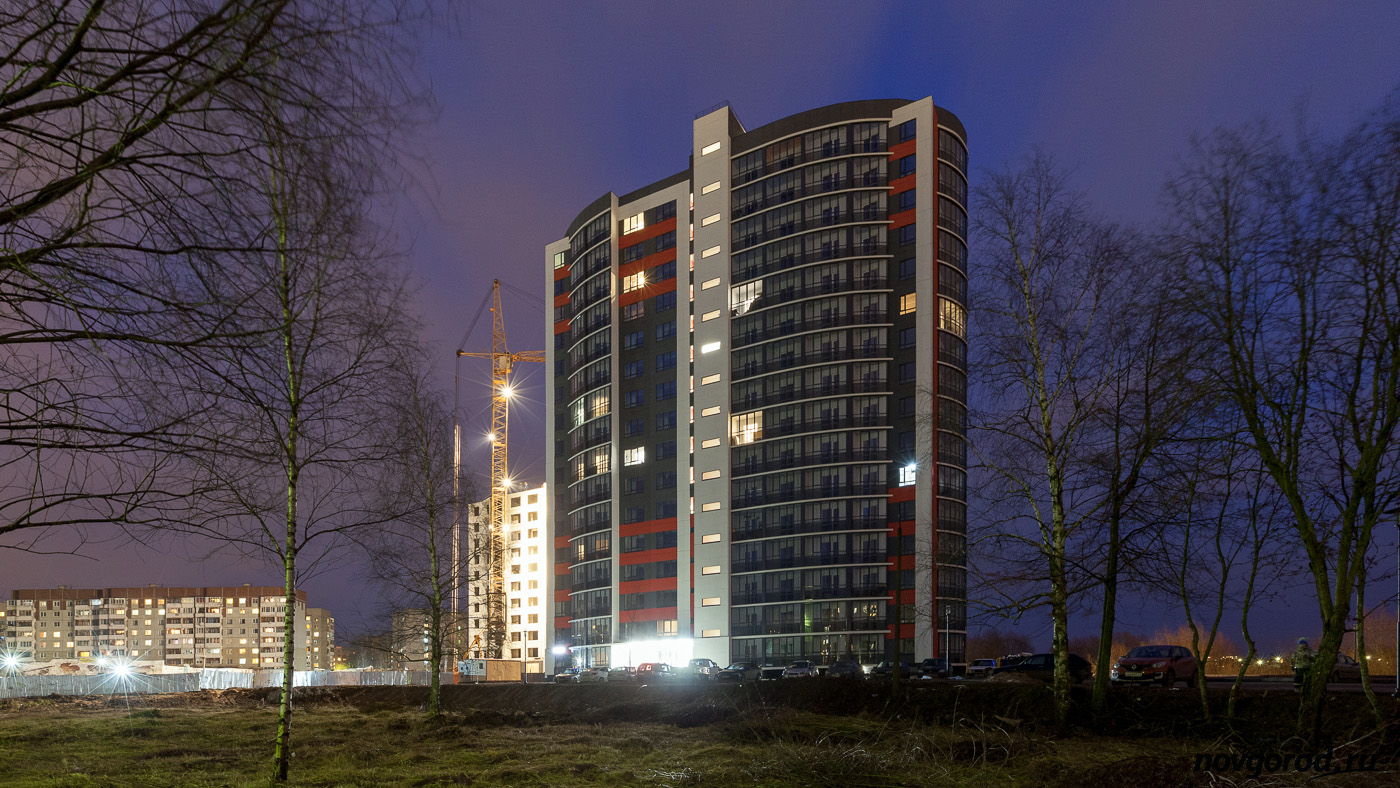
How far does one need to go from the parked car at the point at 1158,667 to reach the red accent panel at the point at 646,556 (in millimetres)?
56310

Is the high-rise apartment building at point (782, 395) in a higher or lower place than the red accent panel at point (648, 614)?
higher

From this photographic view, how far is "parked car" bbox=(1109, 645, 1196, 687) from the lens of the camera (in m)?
32.3

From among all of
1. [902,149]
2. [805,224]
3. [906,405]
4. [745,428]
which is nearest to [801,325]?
[805,224]

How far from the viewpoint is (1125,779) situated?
12.7 metres

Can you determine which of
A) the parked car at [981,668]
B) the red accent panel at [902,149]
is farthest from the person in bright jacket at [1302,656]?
the red accent panel at [902,149]

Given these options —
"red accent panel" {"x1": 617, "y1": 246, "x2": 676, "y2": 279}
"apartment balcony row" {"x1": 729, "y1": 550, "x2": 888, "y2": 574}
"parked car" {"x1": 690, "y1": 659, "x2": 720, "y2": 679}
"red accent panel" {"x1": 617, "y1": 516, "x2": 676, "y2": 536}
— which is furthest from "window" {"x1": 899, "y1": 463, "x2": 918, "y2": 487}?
"red accent panel" {"x1": 617, "y1": 246, "x2": 676, "y2": 279}

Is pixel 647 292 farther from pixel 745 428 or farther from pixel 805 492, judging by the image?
pixel 805 492

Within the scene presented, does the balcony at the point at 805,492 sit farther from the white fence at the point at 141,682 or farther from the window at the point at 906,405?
the white fence at the point at 141,682

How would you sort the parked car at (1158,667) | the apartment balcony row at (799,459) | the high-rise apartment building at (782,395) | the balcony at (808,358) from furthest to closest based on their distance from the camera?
the balcony at (808,358) → the apartment balcony row at (799,459) → the high-rise apartment building at (782,395) → the parked car at (1158,667)

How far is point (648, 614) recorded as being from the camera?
287 ft

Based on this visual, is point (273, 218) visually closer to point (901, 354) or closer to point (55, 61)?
point (55, 61)

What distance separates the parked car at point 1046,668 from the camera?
3725 cm

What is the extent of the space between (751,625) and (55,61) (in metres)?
80.8

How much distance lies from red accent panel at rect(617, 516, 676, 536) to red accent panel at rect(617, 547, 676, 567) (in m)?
1.96
